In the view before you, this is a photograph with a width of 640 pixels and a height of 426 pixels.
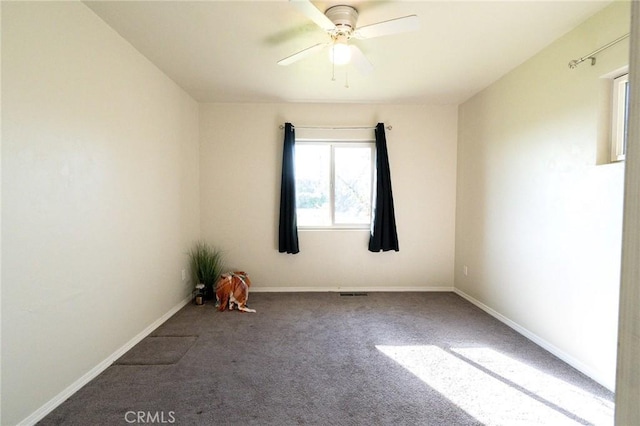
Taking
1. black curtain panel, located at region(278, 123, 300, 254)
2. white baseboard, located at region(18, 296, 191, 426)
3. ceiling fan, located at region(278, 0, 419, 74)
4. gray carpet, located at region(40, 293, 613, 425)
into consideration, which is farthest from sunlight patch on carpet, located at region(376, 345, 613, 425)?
ceiling fan, located at region(278, 0, 419, 74)

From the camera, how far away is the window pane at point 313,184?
145 inches

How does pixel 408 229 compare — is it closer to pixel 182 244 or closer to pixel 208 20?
pixel 182 244

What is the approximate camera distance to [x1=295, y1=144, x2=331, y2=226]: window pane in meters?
3.68

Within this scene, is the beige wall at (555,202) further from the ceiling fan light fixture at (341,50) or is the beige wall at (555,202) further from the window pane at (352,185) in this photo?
the ceiling fan light fixture at (341,50)

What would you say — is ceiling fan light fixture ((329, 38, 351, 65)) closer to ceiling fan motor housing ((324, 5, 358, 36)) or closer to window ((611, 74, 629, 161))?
ceiling fan motor housing ((324, 5, 358, 36))

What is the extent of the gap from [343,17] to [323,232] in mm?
2416

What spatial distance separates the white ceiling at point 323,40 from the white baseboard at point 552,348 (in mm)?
2421

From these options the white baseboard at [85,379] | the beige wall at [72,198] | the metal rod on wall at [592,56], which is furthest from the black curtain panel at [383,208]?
the white baseboard at [85,379]

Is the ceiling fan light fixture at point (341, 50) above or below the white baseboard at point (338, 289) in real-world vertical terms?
above

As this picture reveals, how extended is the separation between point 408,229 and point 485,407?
7.43 ft

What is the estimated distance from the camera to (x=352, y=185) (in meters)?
3.73

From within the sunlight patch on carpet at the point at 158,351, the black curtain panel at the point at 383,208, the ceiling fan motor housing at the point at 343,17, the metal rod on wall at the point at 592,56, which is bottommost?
the sunlight patch on carpet at the point at 158,351

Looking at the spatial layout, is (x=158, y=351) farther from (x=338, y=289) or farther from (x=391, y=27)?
(x=391, y=27)

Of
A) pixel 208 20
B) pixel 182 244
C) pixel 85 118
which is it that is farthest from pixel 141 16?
pixel 182 244
